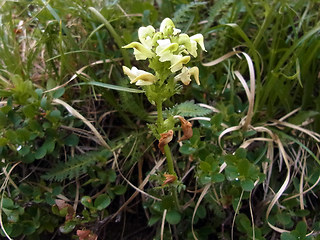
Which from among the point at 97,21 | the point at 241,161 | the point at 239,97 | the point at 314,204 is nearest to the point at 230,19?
the point at 239,97

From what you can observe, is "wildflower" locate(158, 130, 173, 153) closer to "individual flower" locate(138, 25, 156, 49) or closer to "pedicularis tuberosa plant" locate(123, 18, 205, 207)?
"pedicularis tuberosa plant" locate(123, 18, 205, 207)

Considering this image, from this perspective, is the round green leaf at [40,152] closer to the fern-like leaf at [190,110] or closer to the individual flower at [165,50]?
the fern-like leaf at [190,110]

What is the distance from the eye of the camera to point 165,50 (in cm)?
105

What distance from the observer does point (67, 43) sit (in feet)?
5.71

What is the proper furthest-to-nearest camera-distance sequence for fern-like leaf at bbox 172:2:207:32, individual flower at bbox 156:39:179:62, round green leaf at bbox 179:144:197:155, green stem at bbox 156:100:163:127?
fern-like leaf at bbox 172:2:207:32
round green leaf at bbox 179:144:197:155
green stem at bbox 156:100:163:127
individual flower at bbox 156:39:179:62

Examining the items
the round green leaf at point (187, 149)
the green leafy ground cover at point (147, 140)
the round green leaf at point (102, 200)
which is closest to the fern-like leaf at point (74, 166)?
the green leafy ground cover at point (147, 140)

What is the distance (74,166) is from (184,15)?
2.72 feet

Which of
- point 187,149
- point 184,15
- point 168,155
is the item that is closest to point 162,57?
point 168,155

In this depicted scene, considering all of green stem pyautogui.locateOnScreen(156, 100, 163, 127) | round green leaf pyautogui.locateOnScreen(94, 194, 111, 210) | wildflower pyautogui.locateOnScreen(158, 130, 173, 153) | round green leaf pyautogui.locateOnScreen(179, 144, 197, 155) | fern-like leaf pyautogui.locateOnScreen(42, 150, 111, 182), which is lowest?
round green leaf pyautogui.locateOnScreen(94, 194, 111, 210)

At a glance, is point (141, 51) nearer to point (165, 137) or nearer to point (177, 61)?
point (177, 61)

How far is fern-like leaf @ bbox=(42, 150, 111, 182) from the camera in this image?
59.0 inches

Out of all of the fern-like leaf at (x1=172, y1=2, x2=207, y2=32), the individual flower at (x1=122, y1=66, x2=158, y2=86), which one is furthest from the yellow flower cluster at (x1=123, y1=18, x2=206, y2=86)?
the fern-like leaf at (x1=172, y1=2, x2=207, y2=32)

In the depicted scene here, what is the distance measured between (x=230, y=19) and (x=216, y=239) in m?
0.96

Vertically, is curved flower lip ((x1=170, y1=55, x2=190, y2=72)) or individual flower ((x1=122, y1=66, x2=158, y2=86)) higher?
curved flower lip ((x1=170, y1=55, x2=190, y2=72))
